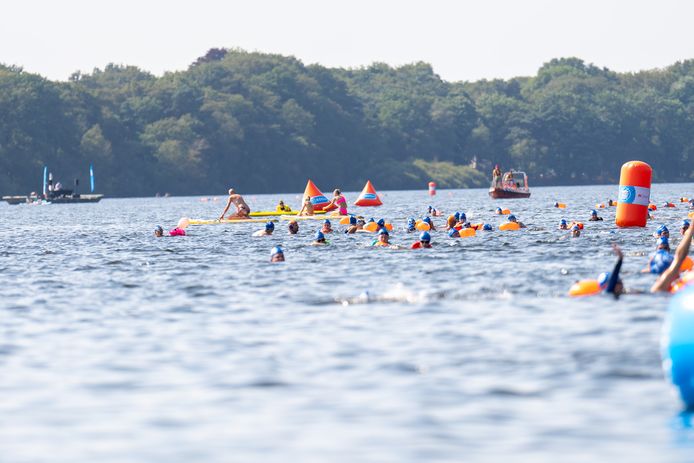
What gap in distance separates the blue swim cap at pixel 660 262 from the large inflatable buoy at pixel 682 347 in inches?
507

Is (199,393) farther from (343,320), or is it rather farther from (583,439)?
(343,320)

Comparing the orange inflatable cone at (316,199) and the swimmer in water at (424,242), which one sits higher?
the swimmer in water at (424,242)

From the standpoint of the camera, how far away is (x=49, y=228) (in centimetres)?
6500

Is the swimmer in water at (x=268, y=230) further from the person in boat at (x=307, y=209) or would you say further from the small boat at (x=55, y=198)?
the small boat at (x=55, y=198)

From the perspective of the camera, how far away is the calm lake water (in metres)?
12.3

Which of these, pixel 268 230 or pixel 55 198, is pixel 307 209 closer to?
pixel 268 230

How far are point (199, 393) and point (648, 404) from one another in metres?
5.02

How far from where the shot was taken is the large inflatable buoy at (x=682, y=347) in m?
13.3

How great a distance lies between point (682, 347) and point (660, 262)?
1334 cm

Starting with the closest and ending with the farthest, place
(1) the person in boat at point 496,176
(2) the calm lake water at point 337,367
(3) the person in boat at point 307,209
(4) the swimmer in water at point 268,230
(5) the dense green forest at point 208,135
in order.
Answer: (2) the calm lake water at point 337,367 → (4) the swimmer in water at point 268,230 → (3) the person in boat at point 307,209 → (1) the person in boat at point 496,176 → (5) the dense green forest at point 208,135

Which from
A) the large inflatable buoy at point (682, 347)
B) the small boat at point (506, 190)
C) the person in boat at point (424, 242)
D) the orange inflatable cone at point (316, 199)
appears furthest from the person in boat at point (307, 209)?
the small boat at point (506, 190)

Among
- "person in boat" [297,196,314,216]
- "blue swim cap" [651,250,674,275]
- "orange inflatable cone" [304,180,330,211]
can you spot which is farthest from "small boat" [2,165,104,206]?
"blue swim cap" [651,250,674,275]

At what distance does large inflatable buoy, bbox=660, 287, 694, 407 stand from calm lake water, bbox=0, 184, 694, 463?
0.29 metres

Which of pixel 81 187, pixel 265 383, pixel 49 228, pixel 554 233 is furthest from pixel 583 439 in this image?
pixel 81 187
